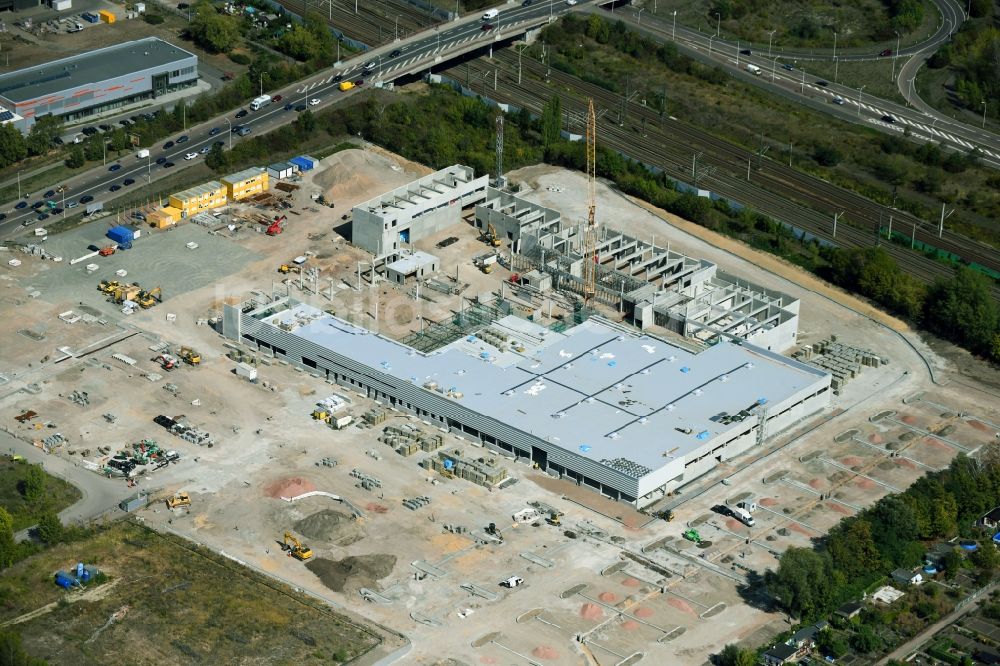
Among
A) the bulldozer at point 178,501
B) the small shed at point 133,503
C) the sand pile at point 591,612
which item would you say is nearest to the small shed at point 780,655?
the sand pile at point 591,612

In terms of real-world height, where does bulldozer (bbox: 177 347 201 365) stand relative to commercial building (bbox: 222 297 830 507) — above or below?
below

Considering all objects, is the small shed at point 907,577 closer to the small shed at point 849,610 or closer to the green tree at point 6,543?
the small shed at point 849,610

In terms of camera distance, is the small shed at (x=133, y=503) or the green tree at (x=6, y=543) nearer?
the green tree at (x=6, y=543)

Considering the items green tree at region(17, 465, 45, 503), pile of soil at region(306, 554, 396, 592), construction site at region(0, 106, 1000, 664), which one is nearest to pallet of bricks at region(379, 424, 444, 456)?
construction site at region(0, 106, 1000, 664)

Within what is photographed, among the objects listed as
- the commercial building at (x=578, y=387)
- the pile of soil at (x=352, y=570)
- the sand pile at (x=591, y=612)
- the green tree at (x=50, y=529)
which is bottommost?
the sand pile at (x=591, y=612)

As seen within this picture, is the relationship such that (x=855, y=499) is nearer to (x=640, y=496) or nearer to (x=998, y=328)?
(x=640, y=496)

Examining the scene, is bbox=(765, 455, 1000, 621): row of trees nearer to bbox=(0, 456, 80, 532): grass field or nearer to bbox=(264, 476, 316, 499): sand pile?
bbox=(264, 476, 316, 499): sand pile
